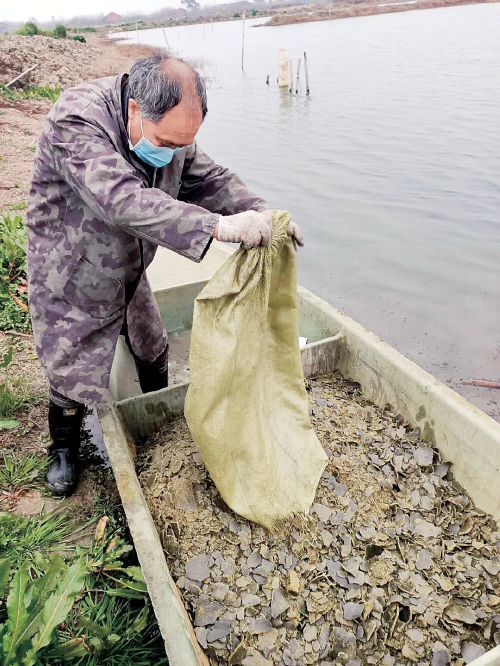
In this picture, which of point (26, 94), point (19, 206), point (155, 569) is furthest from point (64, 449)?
point (26, 94)

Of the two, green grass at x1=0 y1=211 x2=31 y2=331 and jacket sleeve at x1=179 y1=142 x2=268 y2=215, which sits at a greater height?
jacket sleeve at x1=179 y1=142 x2=268 y2=215

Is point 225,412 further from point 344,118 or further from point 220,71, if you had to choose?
point 220,71

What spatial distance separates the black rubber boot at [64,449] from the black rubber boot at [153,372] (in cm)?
46

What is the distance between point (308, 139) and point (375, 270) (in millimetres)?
7422

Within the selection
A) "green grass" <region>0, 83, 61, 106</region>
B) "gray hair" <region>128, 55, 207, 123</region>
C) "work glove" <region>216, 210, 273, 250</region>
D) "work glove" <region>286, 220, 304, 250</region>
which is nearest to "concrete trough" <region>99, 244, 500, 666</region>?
"work glove" <region>286, 220, 304, 250</region>

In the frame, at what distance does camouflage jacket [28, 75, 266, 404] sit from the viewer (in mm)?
1572

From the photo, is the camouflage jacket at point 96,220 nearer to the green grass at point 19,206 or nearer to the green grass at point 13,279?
the green grass at point 13,279

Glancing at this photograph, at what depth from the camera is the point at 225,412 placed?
1.91m

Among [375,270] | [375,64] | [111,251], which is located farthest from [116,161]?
[375,64]

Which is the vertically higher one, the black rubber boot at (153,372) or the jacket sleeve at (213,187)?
the jacket sleeve at (213,187)

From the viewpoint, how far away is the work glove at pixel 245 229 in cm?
158

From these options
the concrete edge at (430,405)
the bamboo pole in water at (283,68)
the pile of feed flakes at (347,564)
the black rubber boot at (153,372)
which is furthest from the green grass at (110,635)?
the bamboo pole in water at (283,68)

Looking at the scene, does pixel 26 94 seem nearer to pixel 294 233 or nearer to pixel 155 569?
pixel 294 233

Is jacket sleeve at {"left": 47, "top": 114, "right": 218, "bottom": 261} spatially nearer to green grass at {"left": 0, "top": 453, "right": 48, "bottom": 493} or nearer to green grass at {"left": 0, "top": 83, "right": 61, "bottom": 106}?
green grass at {"left": 0, "top": 453, "right": 48, "bottom": 493}
